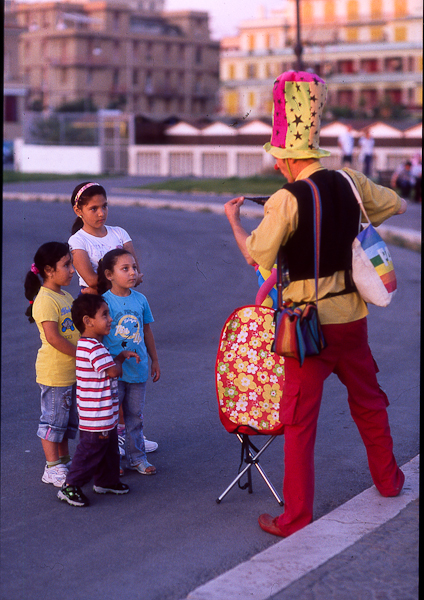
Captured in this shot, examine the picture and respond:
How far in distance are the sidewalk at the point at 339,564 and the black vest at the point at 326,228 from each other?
1.16m

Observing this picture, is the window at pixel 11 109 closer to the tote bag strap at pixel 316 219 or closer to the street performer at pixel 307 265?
the street performer at pixel 307 265

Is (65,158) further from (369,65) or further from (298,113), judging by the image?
(298,113)

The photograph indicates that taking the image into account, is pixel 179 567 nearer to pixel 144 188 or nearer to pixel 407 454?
pixel 407 454

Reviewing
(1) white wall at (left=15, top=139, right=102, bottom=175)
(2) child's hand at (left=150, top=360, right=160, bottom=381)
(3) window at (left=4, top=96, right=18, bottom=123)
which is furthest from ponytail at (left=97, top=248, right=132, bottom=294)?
(3) window at (left=4, top=96, right=18, bottom=123)

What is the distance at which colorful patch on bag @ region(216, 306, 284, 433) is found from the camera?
4320 millimetres

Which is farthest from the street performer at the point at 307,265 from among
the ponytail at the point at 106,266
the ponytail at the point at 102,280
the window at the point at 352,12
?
the window at the point at 352,12

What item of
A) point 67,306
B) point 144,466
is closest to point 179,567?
point 144,466

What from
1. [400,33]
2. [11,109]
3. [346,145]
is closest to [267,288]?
[346,145]

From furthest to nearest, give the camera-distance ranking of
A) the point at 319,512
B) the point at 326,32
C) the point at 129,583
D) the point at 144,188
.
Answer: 1. the point at 326,32
2. the point at 144,188
3. the point at 319,512
4. the point at 129,583

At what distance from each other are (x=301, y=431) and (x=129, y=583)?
1002mm

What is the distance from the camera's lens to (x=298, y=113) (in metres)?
3.98

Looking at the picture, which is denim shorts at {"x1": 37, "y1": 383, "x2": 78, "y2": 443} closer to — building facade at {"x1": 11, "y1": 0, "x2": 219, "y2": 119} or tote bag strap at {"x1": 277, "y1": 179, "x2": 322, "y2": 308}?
tote bag strap at {"x1": 277, "y1": 179, "x2": 322, "y2": 308}

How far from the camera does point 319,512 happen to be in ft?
14.3

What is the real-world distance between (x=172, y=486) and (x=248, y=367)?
93 centimetres
